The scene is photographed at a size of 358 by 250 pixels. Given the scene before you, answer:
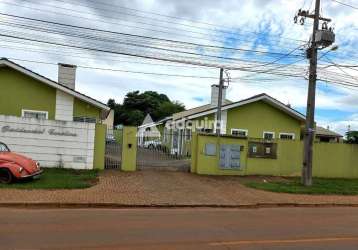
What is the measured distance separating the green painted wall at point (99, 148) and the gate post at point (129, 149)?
0.89 meters

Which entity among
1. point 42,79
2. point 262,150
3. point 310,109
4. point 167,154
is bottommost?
point 167,154

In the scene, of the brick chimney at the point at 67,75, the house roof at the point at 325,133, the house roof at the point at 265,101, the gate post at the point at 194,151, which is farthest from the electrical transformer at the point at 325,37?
the house roof at the point at 325,133

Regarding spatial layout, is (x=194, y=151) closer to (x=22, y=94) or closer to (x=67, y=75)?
(x=22, y=94)

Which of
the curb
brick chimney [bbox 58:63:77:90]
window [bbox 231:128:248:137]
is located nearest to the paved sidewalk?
the curb

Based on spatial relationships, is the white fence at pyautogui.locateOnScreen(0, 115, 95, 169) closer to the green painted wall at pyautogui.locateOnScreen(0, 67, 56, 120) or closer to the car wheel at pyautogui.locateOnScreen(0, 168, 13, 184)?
the car wheel at pyautogui.locateOnScreen(0, 168, 13, 184)

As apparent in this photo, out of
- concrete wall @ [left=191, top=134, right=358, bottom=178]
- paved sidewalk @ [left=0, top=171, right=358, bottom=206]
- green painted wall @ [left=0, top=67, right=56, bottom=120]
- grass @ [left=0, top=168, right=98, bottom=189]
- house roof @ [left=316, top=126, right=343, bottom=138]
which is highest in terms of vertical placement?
green painted wall @ [left=0, top=67, right=56, bottom=120]

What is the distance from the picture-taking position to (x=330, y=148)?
975 inches

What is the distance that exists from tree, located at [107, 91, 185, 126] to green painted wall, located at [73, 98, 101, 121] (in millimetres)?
66229

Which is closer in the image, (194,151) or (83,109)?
(194,151)

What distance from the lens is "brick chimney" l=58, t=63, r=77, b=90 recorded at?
1052 inches

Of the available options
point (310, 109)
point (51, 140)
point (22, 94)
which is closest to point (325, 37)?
point (310, 109)

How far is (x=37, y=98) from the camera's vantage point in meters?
24.0

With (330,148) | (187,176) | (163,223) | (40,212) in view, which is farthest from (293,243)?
(330,148)

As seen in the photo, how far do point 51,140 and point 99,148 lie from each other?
2.03 meters
